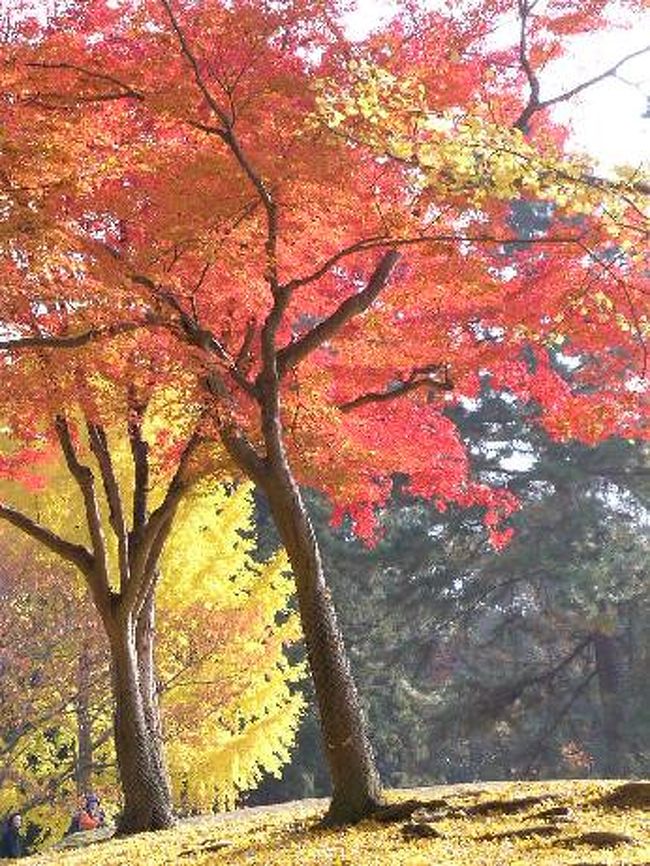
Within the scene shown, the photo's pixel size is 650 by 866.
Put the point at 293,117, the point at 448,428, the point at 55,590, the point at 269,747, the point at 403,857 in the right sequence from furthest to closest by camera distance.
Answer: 1. the point at 269,747
2. the point at 55,590
3. the point at 448,428
4. the point at 293,117
5. the point at 403,857

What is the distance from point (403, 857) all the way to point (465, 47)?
6200mm

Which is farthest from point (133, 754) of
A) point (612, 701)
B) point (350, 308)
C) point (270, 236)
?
point (612, 701)

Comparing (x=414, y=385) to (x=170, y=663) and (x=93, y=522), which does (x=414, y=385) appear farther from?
(x=170, y=663)

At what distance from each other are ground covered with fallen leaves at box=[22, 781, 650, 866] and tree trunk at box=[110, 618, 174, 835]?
2.46 feet

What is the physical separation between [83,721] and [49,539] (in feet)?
24.9

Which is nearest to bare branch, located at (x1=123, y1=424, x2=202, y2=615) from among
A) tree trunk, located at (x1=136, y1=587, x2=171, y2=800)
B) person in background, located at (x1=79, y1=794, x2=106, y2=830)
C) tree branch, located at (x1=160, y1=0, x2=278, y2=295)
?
tree trunk, located at (x1=136, y1=587, x2=171, y2=800)

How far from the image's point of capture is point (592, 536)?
83.8 ft

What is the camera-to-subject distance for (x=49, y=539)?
1104cm

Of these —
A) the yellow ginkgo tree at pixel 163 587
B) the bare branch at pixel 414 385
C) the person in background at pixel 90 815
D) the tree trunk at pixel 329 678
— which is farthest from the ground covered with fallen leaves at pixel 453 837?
the person in background at pixel 90 815

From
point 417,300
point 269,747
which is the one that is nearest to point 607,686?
point 269,747

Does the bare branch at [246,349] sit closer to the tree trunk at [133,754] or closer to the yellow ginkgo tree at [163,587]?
the yellow ginkgo tree at [163,587]

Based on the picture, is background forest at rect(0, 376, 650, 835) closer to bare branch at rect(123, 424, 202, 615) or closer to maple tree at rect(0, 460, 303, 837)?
maple tree at rect(0, 460, 303, 837)

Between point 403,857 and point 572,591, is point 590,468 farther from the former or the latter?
point 403,857

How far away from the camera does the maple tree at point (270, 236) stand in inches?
315
